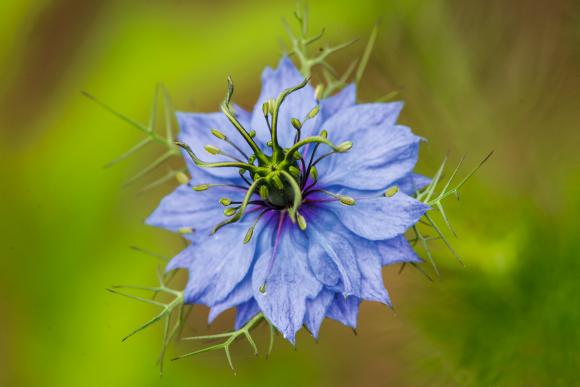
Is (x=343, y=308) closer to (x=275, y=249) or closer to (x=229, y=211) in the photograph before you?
(x=275, y=249)

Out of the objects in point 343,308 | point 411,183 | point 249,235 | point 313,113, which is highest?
point 313,113

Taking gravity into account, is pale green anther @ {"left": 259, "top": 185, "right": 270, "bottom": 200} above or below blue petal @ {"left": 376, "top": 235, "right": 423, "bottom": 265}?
above

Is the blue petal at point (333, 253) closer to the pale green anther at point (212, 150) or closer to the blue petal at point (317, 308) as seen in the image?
the blue petal at point (317, 308)

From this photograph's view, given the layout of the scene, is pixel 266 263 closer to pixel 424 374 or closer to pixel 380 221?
pixel 380 221

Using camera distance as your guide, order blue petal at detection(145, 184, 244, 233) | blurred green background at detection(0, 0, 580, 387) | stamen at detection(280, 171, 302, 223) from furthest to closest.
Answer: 1. blurred green background at detection(0, 0, 580, 387)
2. blue petal at detection(145, 184, 244, 233)
3. stamen at detection(280, 171, 302, 223)

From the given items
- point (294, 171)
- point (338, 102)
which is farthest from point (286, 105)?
point (294, 171)

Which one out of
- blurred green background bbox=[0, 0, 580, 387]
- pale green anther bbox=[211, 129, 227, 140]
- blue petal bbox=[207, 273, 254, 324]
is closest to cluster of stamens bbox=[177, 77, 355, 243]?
pale green anther bbox=[211, 129, 227, 140]

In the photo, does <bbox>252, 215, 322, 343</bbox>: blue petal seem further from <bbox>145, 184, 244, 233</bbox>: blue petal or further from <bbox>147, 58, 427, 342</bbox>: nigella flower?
<bbox>145, 184, 244, 233</bbox>: blue petal
